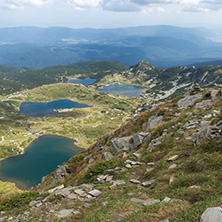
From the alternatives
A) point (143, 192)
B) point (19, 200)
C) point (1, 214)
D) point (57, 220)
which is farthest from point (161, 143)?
point (1, 214)

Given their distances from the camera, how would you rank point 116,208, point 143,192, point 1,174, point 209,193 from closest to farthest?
point 209,193 < point 116,208 < point 143,192 < point 1,174

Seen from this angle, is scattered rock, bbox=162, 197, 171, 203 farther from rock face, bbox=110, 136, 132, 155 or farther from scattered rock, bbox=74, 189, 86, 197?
rock face, bbox=110, 136, 132, 155

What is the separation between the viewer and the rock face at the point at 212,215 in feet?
25.4

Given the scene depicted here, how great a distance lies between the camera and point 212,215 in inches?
313

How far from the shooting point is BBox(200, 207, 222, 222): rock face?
25.4 ft

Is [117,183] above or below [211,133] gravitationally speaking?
below

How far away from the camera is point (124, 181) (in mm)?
18516

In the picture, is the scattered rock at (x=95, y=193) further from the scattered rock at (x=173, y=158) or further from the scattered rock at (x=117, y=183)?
the scattered rock at (x=173, y=158)

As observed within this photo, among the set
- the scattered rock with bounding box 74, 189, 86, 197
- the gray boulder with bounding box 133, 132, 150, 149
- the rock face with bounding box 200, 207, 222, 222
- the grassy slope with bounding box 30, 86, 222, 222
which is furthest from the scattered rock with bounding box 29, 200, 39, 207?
the rock face with bounding box 200, 207, 222, 222

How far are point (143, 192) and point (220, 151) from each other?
7.32m

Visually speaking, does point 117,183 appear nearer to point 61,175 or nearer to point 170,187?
point 170,187

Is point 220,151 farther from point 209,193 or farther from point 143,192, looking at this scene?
point 143,192

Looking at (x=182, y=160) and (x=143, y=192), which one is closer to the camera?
(x=143, y=192)

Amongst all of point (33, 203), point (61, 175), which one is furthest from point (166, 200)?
point (61, 175)
